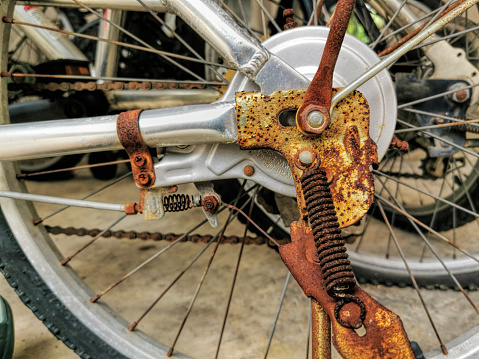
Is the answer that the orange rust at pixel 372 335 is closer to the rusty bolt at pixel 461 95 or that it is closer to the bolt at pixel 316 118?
the bolt at pixel 316 118

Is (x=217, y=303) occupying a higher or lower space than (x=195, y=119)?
lower

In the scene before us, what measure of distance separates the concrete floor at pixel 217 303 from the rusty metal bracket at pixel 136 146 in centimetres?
44

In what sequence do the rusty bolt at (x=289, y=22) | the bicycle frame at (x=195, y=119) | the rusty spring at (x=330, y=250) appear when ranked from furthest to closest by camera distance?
the rusty bolt at (x=289, y=22) → the bicycle frame at (x=195, y=119) → the rusty spring at (x=330, y=250)

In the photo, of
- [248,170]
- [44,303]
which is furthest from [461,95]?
[44,303]

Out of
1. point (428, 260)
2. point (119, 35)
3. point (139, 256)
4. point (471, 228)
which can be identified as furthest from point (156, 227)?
point (471, 228)

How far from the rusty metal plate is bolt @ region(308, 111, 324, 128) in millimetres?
31

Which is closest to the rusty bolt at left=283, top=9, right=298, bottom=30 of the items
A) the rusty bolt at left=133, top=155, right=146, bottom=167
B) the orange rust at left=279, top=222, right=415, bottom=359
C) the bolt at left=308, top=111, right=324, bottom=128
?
the bolt at left=308, top=111, right=324, bottom=128

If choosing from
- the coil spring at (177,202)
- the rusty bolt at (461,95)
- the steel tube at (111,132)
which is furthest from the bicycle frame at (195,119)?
the rusty bolt at (461,95)

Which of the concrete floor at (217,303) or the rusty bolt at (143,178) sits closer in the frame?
the rusty bolt at (143,178)

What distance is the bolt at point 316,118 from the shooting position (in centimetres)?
60

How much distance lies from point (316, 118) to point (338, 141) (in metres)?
0.06

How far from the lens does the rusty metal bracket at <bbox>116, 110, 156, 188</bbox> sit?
66 centimetres

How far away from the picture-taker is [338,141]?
63 cm

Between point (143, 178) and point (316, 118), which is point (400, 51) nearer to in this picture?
point (316, 118)
